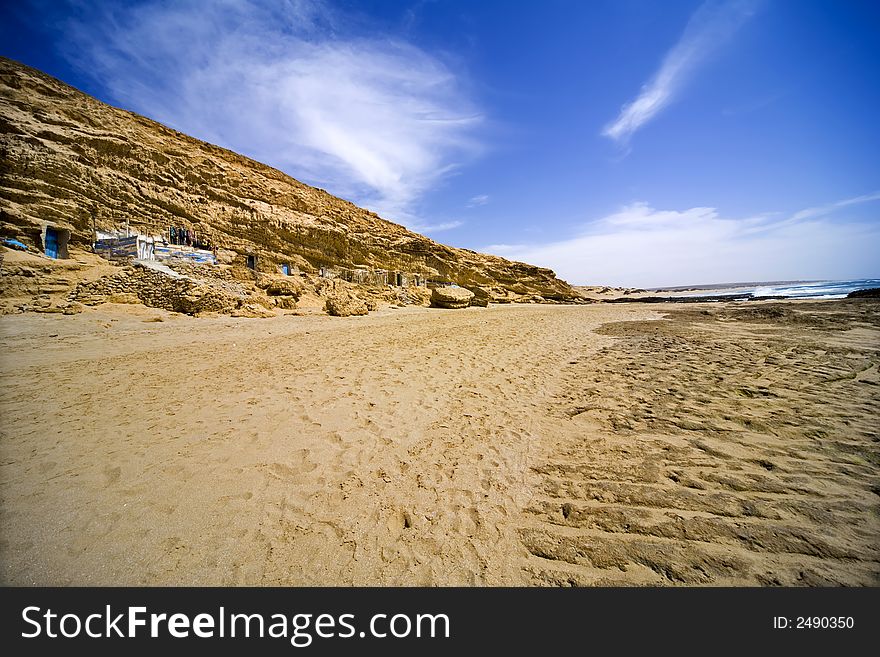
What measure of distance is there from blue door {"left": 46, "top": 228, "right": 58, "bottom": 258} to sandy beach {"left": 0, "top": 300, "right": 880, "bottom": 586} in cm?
1515

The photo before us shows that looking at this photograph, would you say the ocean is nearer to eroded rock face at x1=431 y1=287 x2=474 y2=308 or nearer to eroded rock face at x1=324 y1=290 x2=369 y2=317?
eroded rock face at x1=431 y1=287 x2=474 y2=308

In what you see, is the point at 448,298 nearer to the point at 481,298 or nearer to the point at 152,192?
the point at 481,298

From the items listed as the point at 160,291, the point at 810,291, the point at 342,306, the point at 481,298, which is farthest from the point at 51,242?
the point at 810,291

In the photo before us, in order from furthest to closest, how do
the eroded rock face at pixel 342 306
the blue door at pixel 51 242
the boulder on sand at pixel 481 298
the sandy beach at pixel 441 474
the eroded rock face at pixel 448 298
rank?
the boulder on sand at pixel 481 298 → the eroded rock face at pixel 448 298 → the eroded rock face at pixel 342 306 → the blue door at pixel 51 242 → the sandy beach at pixel 441 474

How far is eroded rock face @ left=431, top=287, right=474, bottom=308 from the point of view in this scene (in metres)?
24.6

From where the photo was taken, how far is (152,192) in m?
20.1

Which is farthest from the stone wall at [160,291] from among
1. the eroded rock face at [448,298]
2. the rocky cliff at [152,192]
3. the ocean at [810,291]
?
the ocean at [810,291]

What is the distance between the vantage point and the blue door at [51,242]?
15.1m

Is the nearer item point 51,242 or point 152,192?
point 51,242

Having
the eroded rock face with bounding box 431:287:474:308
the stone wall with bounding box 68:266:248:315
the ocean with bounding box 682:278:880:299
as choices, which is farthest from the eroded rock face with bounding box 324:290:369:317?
the ocean with bounding box 682:278:880:299

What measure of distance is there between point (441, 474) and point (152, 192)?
2864 cm

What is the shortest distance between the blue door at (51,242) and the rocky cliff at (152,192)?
0.43 meters

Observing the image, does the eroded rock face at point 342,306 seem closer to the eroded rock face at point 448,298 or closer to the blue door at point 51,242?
the eroded rock face at point 448,298

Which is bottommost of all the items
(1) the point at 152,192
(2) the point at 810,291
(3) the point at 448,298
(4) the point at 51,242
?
(2) the point at 810,291
